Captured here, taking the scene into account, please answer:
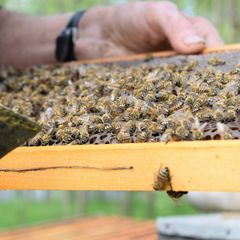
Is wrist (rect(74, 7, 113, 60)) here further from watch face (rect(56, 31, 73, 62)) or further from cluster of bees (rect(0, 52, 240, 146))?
cluster of bees (rect(0, 52, 240, 146))

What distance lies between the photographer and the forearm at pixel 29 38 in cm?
441

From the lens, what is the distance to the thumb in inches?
125

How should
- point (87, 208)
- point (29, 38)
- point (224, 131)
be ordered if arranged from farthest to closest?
point (87, 208) < point (29, 38) < point (224, 131)

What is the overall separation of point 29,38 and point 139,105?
2.75 m

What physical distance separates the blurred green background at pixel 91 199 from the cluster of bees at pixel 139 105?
6.19m

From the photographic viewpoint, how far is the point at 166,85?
219cm

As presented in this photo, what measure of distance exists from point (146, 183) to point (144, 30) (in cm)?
230

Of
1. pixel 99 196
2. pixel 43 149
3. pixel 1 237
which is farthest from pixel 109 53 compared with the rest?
pixel 99 196

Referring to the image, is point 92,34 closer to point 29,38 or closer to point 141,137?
point 29,38

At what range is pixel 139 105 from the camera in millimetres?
2025

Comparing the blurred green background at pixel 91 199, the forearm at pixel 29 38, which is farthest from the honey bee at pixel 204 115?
Result: the blurred green background at pixel 91 199

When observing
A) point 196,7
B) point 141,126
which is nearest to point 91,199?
point 196,7

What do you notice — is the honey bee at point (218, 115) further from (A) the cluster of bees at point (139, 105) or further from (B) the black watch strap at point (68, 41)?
(B) the black watch strap at point (68, 41)

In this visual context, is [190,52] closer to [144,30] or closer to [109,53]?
[144,30]
